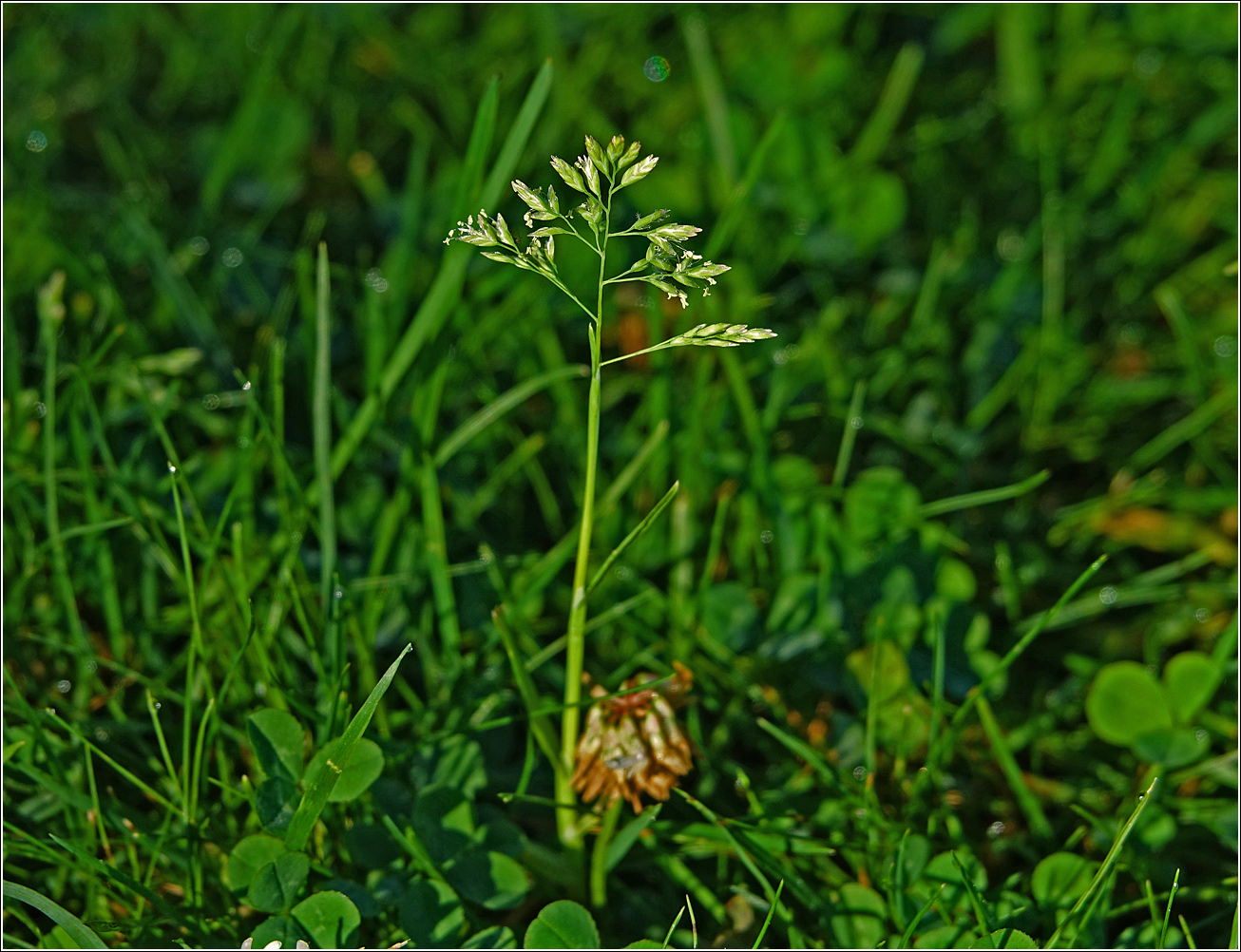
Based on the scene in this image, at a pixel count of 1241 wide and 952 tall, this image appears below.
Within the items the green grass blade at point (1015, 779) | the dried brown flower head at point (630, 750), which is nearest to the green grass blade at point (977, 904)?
the green grass blade at point (1015, 779)

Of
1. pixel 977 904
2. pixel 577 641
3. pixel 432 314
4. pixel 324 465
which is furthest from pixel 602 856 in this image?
pixel 432 314

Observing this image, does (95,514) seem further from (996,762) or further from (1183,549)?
(1183,549)

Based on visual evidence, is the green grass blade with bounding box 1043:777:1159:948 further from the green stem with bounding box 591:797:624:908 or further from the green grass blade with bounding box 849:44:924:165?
the green grass blade with bounding box 849:44:924:165

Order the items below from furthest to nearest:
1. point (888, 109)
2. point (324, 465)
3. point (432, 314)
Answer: point (888, 109) < point (432, 314) < point (324, 465)

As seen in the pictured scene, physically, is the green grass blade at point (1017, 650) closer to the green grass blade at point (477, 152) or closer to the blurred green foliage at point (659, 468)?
the blurred green foliage at point (659, 468)

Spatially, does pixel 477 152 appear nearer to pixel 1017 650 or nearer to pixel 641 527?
pixel 641 527

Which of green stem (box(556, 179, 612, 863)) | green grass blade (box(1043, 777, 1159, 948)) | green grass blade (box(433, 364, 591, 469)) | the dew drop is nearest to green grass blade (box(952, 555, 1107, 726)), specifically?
green grass blade (box(1043, 777, 1159, 948))
